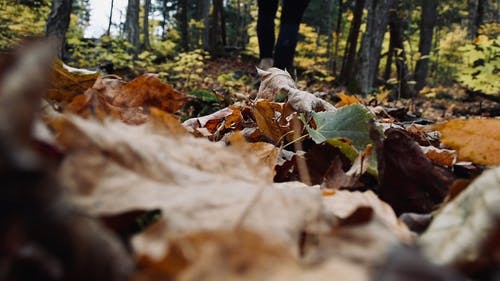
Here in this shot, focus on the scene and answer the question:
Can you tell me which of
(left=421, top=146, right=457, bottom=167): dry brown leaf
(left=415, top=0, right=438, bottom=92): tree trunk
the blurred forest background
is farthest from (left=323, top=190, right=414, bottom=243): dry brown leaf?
(left=415, top=0, right=438, bottom=92): tree trunk

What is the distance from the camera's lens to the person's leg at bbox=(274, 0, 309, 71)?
4.08 m

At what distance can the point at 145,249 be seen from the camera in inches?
13.9

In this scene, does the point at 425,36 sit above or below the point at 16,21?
below

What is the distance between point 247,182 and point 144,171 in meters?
0.13

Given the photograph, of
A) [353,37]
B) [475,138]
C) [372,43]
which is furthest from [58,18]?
[353,37]

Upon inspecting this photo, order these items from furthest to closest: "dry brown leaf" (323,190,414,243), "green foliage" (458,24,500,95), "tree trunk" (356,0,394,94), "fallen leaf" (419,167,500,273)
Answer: "tree trunk" (356,0,394,94) → "green foliage" (458,24,500,95) → "dry brown leaf" (323,190,414,243) → "fallen leaf" (419,167,500,273)

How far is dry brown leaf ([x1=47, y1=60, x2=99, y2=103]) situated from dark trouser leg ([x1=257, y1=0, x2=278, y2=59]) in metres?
3.31

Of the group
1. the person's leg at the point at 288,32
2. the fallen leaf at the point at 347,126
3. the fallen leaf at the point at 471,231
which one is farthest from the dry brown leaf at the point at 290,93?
the person's leg at the point at 288,32

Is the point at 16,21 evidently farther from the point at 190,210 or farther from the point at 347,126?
the point at 190,210

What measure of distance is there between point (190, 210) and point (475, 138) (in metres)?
0.60

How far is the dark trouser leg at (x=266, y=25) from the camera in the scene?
4156 mm

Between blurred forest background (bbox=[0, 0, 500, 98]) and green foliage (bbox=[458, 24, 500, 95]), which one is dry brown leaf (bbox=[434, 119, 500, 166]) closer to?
blurred forest background (bbox=[0, 0, 500, 98])

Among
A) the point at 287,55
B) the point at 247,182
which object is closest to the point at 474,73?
the point at 287,55

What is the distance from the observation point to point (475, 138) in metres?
0.82
